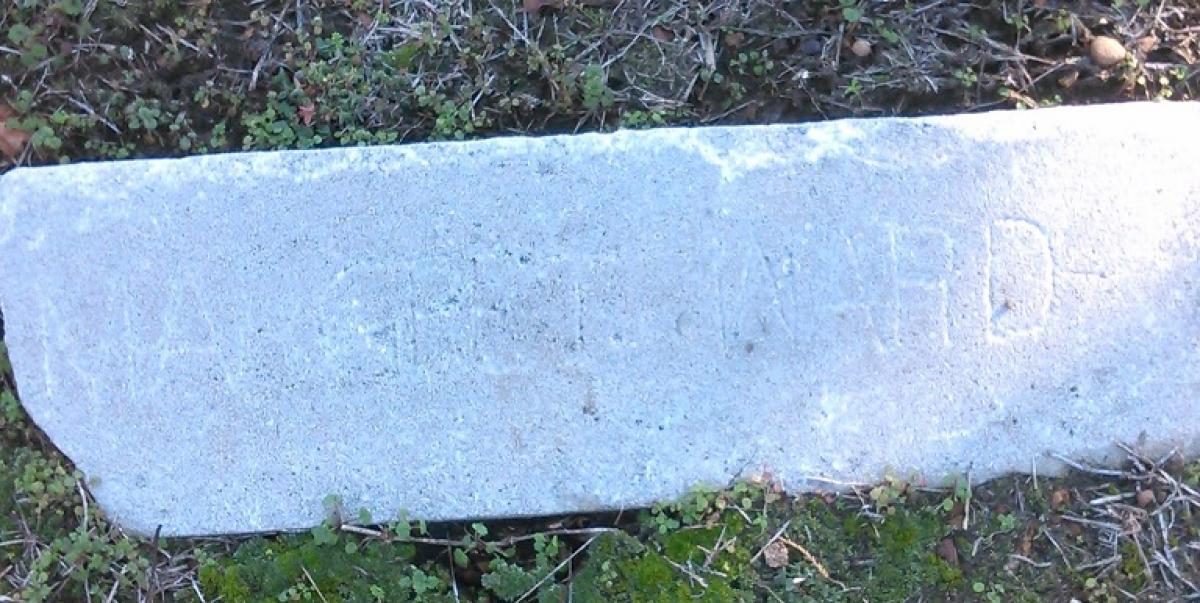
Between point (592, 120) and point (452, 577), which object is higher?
point (592, 120)

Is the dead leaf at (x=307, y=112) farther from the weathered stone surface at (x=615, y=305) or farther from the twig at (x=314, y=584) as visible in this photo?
the twig at (x=314, y=584)

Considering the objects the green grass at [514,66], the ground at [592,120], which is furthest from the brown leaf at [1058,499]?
the green grass at [514,66]

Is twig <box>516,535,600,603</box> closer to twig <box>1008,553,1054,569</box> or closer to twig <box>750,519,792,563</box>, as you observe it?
twig <box>750,519,792,563</box>

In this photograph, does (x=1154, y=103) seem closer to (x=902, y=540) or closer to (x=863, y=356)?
(x=863, y=356)

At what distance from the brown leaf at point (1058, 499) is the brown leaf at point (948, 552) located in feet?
0.79

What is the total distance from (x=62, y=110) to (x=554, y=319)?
4.32 feet

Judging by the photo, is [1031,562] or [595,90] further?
[595,90]

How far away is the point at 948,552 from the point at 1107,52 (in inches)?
49.2

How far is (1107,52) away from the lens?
2305 millimetres

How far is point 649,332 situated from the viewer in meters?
2.12

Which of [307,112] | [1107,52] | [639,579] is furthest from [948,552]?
[307,112]

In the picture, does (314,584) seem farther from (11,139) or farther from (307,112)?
(11,139)

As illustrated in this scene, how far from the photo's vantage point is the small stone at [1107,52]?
2.30 metres

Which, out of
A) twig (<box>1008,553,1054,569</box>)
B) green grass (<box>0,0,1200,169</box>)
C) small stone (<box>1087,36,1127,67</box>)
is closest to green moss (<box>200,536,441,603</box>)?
green grass (<box>0,0,1200,169</box>)
